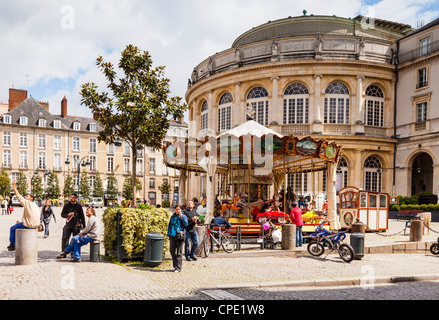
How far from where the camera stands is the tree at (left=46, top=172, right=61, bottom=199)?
67.6 meters

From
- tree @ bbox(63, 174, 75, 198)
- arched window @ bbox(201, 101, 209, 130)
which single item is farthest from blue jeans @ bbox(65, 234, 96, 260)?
tree @ bbox(63, 174, 75, 198)

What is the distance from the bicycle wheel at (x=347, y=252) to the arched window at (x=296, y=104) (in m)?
24.8

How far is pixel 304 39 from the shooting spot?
1449 inches

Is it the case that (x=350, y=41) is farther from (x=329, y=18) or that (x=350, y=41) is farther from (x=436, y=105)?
(x=436, y=105)

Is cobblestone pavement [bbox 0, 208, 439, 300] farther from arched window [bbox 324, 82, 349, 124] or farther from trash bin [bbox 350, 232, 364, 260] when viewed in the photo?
arched window [bbox 324, 82, 349, 124]

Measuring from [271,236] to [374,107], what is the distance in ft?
87.6

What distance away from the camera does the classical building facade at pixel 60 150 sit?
7025 cm

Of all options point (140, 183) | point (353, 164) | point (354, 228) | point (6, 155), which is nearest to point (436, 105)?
point (353, 164)

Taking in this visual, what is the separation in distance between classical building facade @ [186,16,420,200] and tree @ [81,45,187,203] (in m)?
20.0

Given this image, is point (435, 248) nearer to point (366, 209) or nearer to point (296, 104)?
point (366, 209)

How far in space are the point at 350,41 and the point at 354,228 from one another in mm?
24815

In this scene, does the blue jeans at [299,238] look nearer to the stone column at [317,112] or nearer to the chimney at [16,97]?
the stone column at [317,112]

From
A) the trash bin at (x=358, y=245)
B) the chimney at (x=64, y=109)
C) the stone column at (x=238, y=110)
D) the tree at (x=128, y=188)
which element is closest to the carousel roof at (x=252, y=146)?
the trash bin at (x=358, y=245)

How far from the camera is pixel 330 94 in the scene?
36.0 meters
